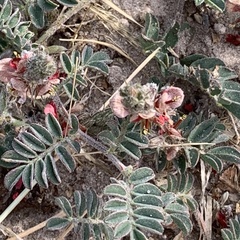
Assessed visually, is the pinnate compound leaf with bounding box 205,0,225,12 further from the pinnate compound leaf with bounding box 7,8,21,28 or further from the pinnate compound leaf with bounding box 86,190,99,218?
the pinnate compound leaf with bounding box 86,190,99,218

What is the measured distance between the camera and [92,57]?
2307 millimetres

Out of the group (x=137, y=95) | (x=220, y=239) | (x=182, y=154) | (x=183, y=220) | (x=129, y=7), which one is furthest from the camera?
(x=129, y=7)

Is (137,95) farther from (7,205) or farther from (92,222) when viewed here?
(7,205)

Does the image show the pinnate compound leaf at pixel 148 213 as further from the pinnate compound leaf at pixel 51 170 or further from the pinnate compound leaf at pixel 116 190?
the pinnate compound leaf at pixel 51 170

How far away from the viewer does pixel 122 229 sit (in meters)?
1.87

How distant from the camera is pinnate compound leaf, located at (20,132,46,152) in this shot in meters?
2.04

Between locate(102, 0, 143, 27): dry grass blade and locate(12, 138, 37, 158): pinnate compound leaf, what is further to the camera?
locate(102, 0, 143, 27): dry grass blade

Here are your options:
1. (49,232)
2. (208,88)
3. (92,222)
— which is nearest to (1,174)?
(49,232)

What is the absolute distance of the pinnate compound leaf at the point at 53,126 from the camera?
204 cm

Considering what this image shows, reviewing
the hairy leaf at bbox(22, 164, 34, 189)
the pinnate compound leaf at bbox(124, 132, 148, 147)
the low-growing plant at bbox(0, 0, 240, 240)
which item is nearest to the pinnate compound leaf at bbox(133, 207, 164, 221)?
the low-growing plant at bbox(0, 0, 240, 240)

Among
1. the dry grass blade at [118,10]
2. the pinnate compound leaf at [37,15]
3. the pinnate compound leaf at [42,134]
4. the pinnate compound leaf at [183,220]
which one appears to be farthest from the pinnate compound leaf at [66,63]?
the pinnate compound leaf at [183,220]

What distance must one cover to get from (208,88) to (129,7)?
517 millimetres

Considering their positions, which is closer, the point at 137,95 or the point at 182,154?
the point at 137,95

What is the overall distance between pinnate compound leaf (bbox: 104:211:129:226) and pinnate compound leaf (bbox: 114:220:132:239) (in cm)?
1
